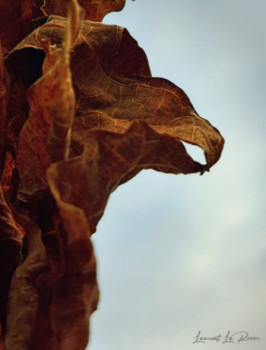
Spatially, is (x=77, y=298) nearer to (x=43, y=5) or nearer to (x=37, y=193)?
(x=37, y=193)

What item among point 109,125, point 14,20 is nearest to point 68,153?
point 109,125

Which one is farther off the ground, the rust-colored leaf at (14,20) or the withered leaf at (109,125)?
the rust-colored leaf at (14,20)

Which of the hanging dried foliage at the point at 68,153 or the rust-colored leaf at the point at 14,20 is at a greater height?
the rust-colored leaf at the point at 14,20

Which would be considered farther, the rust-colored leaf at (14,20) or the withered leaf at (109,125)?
the rust-colored leaf at (14,20)

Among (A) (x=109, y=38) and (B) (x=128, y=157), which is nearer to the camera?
(B) (x=128, y=157)

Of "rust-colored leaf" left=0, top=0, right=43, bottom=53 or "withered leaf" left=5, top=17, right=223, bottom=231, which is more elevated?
"rust-colored leaf" left=0, top=0, right=43, bottom=53

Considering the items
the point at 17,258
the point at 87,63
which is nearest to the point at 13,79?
the point at 87,63

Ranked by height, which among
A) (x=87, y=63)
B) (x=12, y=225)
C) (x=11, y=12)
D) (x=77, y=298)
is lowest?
(x=77, y=298)

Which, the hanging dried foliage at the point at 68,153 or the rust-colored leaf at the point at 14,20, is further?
the rust-colored leaf at the point at 14,20
